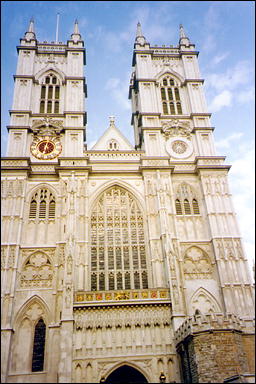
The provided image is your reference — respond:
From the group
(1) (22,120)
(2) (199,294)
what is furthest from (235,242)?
(1) (22,120)

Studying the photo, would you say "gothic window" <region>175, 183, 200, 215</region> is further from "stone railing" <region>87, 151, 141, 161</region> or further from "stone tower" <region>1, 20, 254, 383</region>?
"stone railing" <region>87, 151, 141, 161</region>

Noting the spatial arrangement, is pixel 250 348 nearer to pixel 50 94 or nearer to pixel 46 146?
pixel 46 146

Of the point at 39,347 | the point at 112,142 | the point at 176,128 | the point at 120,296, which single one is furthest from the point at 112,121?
the point at 39,347

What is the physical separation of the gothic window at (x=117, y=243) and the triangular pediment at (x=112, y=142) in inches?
159

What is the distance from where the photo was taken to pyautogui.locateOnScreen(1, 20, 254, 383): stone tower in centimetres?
1894

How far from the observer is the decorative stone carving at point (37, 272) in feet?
71.5

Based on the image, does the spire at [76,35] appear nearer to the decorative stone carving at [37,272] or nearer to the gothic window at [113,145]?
the gothic window at [113,145]

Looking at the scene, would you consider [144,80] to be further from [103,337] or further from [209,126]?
[103,337]

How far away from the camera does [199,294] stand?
72.7ft

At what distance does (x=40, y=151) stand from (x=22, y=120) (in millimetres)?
3095

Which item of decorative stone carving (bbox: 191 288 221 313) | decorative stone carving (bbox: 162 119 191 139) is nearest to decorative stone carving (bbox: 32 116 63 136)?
decorative stone carving (bbox: 162 119 191 139)

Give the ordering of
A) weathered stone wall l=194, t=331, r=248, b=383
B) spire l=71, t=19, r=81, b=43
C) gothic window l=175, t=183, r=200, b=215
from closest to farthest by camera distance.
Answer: weathered stone wall l=194, t=331, r=248, b=383
gothic window l=175, t=183, r=200, b=215
spire l=71, t=19, r=81, b=43

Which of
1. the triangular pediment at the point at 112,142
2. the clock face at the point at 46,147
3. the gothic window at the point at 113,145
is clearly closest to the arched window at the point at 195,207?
the triangular pediment at the point at 112,142

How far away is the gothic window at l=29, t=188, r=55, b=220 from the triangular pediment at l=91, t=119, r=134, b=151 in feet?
18.5
